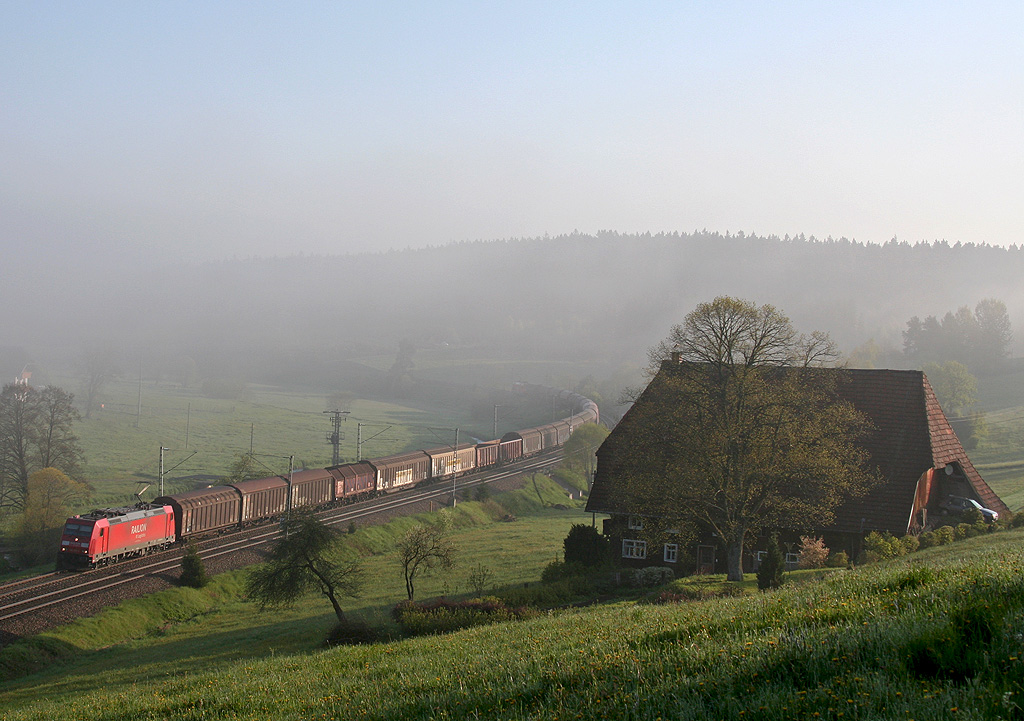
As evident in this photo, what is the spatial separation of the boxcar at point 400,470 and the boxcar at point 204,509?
2046cm

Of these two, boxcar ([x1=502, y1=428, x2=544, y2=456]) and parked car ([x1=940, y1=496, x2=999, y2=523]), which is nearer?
parked car ([x1=940, y1=496, x2=999, y2=523])

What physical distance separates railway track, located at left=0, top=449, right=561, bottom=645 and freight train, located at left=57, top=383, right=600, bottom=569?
109 centimetres

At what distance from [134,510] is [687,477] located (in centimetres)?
3746

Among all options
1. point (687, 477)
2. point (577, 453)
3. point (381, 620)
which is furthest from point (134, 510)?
point (577, 453)

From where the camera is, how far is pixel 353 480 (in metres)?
71.2

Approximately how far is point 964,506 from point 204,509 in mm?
52442

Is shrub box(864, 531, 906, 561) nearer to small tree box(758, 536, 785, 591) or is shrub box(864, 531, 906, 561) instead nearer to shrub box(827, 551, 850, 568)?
shrub box(827, 551, 850, 568)

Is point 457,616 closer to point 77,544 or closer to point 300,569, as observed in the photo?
point 300,569

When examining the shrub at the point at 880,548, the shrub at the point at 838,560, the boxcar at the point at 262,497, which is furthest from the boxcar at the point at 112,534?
the shrub at the point at 880,548

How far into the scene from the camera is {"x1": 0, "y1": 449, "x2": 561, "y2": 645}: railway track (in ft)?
118

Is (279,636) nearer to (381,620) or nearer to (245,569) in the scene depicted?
(381,620)

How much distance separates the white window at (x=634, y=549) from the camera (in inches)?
1602

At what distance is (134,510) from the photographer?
4734cm

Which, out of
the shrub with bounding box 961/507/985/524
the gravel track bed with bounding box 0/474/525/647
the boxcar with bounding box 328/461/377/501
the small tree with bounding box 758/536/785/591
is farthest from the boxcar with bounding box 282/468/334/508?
the shrub with bounding box 961/507/985/524
